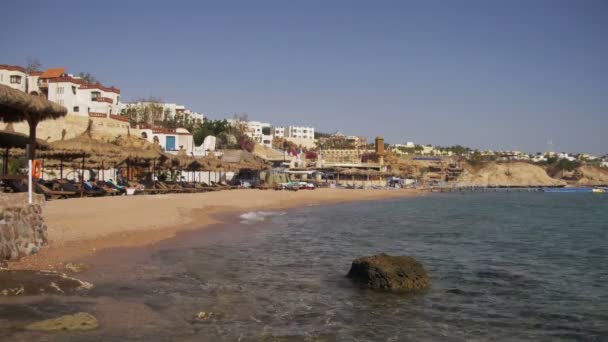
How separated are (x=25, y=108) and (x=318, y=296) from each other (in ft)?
26.9

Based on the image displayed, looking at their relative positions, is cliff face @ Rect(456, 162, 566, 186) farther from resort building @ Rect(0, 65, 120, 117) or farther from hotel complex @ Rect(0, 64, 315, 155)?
resort building @ Rect(0, 65, 120, 117)

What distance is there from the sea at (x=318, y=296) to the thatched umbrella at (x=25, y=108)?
3906 millimetres

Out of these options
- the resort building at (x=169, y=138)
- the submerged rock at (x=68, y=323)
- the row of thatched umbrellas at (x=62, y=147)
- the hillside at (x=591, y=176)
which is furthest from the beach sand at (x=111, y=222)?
the hillside at (x=591, y=176)

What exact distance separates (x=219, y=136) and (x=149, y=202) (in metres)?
52.8

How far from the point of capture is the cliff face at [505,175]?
114 metres

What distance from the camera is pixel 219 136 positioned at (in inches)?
2982

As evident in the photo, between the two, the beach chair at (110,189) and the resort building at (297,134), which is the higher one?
the resort building at (297,134)

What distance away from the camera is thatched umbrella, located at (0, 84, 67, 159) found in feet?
35.9

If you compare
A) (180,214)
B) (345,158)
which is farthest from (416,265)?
(345,158)

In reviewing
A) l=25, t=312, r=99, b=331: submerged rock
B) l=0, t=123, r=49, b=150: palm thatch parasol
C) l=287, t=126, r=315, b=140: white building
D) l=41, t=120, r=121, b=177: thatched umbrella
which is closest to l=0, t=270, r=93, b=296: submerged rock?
l=25, t=312, r=99, b=331: submerged rock

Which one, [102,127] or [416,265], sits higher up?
[102,127]

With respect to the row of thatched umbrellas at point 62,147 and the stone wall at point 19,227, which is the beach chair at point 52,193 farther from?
the stone wall at point 19,227

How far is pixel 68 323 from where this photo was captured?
6.35 metres

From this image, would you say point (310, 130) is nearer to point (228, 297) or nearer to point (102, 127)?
point (102, 127)
